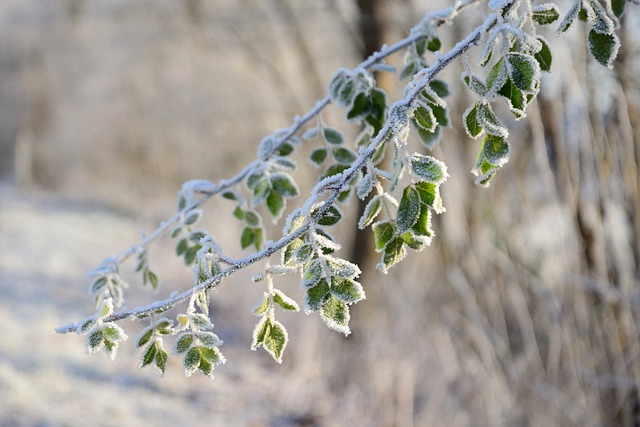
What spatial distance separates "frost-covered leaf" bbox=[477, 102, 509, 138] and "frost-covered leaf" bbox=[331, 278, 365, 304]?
10.5 inches

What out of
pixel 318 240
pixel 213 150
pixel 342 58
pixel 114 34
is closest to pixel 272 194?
pixel 318 240

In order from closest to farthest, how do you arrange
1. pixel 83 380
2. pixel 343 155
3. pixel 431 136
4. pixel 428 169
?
pixel 428 169 < pixel 431 136 < pixel 343 155 < pixel 83 380

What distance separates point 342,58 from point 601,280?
6.66m

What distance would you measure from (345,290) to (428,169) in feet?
0.61

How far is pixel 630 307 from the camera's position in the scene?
2.35 metres

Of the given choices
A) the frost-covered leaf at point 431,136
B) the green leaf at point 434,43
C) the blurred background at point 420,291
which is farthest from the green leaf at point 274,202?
the blurred background at point 420,291

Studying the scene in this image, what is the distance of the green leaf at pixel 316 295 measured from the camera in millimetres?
840

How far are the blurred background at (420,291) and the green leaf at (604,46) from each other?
126 centimetres

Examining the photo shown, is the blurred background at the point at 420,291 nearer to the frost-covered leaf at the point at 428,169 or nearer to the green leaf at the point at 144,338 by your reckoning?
the frost-covered leaf at the point at 428,169

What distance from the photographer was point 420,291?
490 centimetres

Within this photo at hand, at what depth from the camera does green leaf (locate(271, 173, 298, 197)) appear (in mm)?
1302

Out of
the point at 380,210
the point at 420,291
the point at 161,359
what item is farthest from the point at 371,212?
the point at 420,291

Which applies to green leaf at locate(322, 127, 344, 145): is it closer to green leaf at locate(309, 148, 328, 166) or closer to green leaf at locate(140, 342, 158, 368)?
green leaf at locate(309, 148, 328, 166)

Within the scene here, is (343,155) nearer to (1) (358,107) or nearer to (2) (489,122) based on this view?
(1) (358,107)
